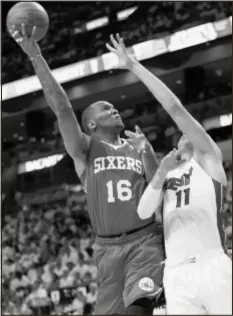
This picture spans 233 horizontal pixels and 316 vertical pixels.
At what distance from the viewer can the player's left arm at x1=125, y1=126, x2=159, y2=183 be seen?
2844 millimetres

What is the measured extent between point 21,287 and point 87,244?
1090 mm

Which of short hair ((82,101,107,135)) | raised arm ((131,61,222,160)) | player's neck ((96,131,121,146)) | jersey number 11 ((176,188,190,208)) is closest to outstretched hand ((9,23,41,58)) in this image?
short hair ((82,101,107,135))

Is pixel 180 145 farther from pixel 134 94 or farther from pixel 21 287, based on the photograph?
pixel 134 94

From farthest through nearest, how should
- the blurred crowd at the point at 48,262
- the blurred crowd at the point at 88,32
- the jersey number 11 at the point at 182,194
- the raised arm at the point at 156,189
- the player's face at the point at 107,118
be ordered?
1. the blurred crowd at the point at 88,32
2. the blurred crowd at the point at 48,262
3. the player's face at the point at 107,118
4. the jersey number 11 at the point at 182,194
5. the raised arm at the point at 156,189

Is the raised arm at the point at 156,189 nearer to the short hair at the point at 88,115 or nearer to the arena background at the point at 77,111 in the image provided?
the short hair at the point at 88,115

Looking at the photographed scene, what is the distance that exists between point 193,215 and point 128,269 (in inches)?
19.9

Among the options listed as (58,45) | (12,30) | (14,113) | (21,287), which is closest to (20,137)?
(14,113)

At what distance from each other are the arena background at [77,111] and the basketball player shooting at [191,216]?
443 centimetres

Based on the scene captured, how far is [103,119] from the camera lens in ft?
10.5

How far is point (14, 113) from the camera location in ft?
37.9

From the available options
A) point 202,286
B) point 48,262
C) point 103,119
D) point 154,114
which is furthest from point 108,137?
point 154,114

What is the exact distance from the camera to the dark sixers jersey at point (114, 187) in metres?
3.01

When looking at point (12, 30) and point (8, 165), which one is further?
point (8, 165)

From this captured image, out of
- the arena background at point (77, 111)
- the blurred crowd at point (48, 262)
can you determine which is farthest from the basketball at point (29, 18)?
the blurred crowd at point (48, 262)
